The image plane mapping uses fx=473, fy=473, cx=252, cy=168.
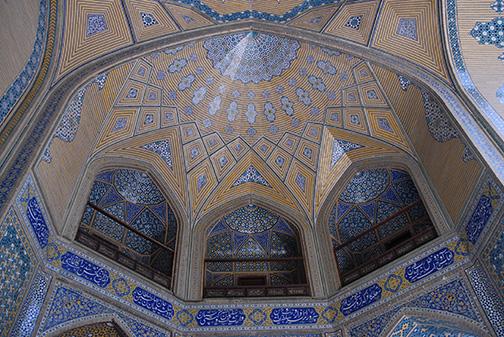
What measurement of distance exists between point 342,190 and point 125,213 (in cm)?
353

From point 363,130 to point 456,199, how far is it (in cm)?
212

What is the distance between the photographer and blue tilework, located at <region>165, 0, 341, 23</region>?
21.6ft

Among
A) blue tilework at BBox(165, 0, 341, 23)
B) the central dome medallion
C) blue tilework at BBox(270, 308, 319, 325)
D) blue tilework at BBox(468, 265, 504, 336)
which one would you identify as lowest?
blue tilework at BBox(468, 265, 504, 336)

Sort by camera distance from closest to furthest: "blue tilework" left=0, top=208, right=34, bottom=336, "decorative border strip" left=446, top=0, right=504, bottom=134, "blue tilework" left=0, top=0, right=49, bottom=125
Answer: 1. "blue tilework" left=0, top=208, right=34, bottom=336
2. "blue tilework" left=0, top=0, right=49, bottom=125
3. "decorative border strip" left=446, top=0, right=504, bottom=134

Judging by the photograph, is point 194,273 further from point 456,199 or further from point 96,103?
point 456,199

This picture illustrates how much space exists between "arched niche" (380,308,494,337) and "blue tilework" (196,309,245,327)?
1799mm

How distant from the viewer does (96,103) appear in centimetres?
652

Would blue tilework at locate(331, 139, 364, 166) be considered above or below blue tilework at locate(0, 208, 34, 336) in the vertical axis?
above

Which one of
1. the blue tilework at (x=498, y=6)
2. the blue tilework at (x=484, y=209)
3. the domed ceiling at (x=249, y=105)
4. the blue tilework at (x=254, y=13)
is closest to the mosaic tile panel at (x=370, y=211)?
the domed ceiling at (x=249, y=105)

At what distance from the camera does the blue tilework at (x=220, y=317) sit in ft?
19.9

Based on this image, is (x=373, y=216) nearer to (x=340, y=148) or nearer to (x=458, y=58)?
(x=340, y=148)

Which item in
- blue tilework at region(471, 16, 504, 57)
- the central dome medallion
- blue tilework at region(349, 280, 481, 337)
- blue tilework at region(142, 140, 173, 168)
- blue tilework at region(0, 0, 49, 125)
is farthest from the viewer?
blue tilework at region(142, 140, 173, 168)

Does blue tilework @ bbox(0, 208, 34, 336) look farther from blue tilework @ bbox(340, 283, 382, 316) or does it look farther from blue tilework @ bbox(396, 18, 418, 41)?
blue tilework @ bbox(396, 18, 418, 41)

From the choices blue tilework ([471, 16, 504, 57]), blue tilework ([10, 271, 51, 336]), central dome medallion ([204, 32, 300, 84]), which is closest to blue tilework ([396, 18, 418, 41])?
blue tilework ([471, 16, 504, 57])
